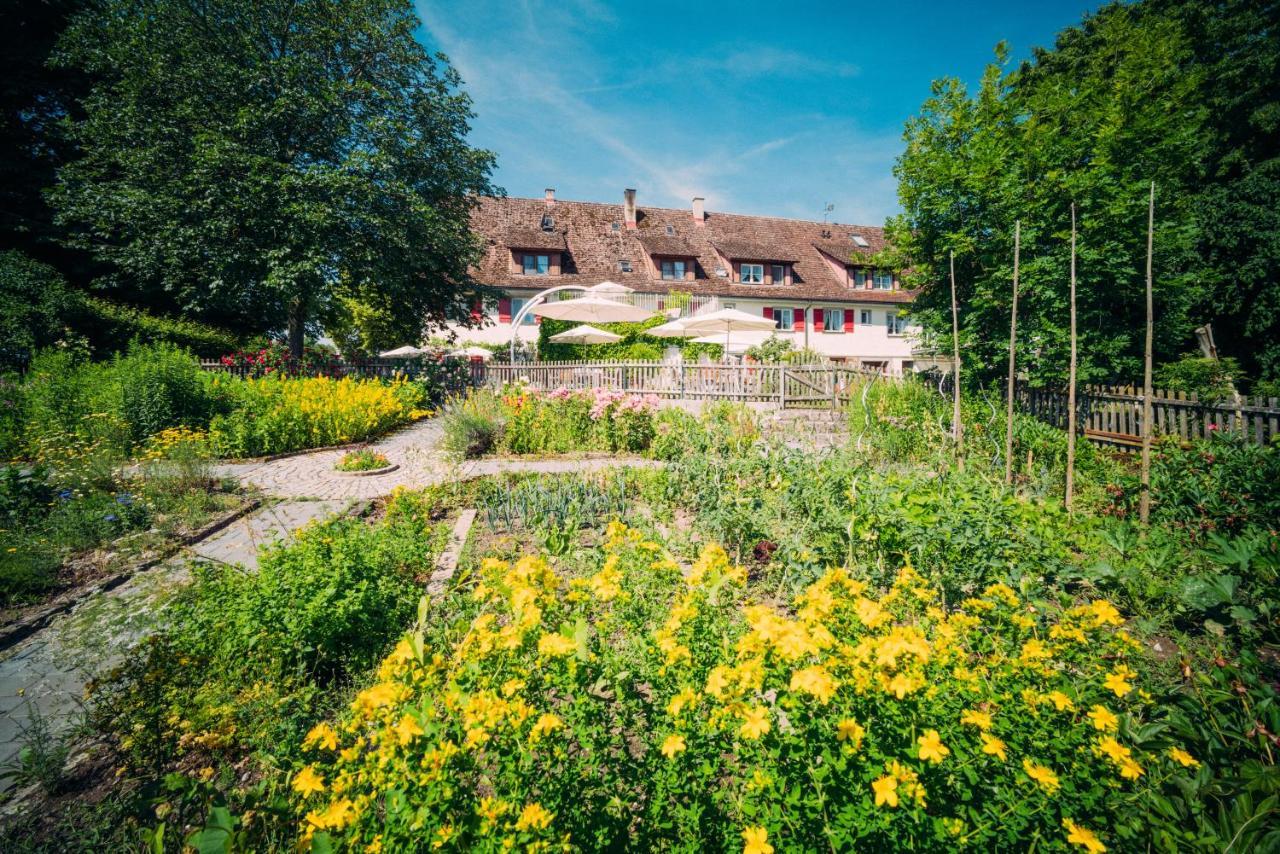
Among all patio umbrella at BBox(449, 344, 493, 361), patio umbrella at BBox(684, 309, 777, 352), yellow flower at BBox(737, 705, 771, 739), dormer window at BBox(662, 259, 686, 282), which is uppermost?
dormer window at BBox(662, 259, 686, 282)

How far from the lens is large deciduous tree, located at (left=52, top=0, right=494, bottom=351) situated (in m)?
14.3

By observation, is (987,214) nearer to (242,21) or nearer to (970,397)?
(970,397)

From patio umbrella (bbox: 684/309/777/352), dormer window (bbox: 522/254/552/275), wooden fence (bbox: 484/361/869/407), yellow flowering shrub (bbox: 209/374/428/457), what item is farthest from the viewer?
dormer window (bbox: 522/254/552/275)

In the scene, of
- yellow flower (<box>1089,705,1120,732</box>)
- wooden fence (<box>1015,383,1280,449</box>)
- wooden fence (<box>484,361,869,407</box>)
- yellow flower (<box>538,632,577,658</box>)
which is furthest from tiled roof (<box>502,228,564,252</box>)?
yellow flower (<box>1089,705,1120,732</box>)

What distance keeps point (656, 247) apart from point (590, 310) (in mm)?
15146

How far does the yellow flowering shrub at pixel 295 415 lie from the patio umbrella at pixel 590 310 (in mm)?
5508

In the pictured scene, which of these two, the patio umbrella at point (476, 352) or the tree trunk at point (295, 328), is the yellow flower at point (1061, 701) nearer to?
the tree trunk at point (295, 328)

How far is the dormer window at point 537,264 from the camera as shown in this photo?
27.5 metres

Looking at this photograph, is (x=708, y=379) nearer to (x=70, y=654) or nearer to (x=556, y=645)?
(x=70, y=654)

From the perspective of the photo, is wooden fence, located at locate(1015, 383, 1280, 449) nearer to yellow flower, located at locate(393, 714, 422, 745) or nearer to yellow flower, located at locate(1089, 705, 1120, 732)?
yellow flower, located at locate(1089, 705, 1120, 732)

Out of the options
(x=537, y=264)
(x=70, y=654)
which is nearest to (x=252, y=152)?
(x=537, y=264)

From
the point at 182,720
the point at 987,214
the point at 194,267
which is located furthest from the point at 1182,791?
the point at 194,267

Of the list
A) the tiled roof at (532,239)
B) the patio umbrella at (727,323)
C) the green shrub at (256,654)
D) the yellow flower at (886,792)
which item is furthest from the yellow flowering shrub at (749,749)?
the tiled roof at (532,239)

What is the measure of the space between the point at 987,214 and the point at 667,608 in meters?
11.9
